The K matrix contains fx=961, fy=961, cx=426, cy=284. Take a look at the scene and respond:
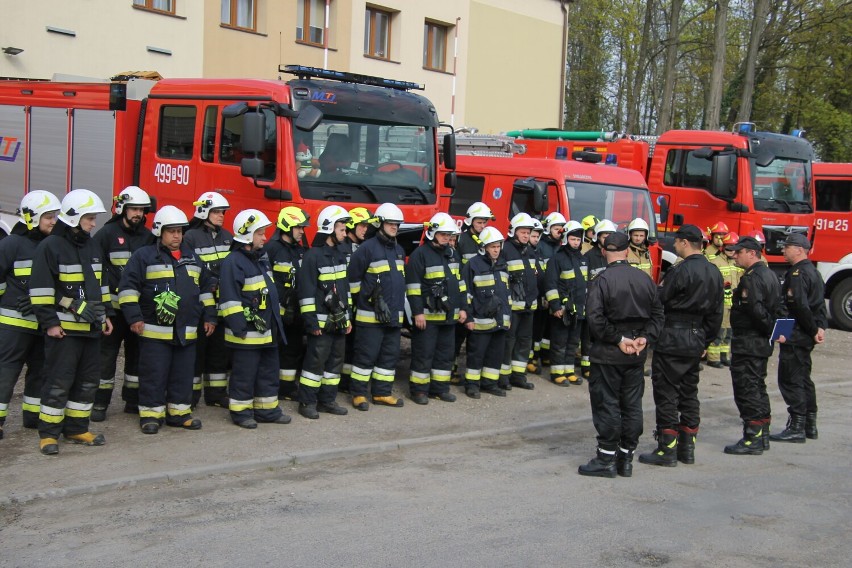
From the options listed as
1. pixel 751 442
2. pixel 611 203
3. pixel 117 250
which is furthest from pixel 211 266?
pixel 611 203

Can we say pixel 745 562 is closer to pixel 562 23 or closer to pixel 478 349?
pixel 478 349

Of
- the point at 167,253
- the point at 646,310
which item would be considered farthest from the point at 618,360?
the point at 167,253

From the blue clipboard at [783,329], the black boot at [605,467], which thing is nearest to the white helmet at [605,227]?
the blue clipboard at [783,329]

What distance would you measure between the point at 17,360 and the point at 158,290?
3.98 feet

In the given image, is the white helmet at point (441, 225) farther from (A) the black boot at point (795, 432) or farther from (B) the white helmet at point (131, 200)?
(A) the black boot at point (795, 432)

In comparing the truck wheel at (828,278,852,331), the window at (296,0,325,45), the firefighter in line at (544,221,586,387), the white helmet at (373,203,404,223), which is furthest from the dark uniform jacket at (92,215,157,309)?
the window at (296,0,325,45)

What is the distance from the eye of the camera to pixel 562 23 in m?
28.0

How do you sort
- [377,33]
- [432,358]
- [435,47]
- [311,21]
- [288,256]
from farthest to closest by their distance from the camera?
[435,47]
[377,33]
[311,21]
[432,358]
[288,256]

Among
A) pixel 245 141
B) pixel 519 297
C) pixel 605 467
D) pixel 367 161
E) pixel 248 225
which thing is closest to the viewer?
pixel 605 467

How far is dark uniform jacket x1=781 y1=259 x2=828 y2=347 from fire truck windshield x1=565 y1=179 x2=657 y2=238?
3721mm

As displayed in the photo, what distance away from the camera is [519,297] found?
10742 mm

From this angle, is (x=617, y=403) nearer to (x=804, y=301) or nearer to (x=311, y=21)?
→ (x=804, y=301)

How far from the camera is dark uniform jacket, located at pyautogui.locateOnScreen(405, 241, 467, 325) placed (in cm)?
984

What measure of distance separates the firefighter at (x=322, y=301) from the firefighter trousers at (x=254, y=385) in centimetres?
44
